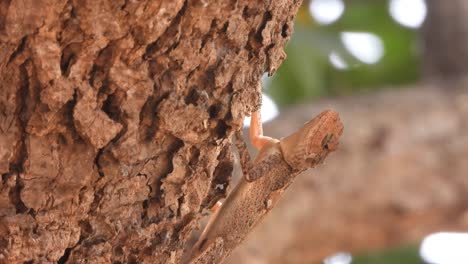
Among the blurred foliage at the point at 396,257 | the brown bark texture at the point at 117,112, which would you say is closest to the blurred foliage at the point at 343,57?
the blurred foliage at the point at 396,257

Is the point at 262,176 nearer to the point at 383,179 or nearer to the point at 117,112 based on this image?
the point at 117,112

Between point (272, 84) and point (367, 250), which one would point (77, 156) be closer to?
point (367, 250)

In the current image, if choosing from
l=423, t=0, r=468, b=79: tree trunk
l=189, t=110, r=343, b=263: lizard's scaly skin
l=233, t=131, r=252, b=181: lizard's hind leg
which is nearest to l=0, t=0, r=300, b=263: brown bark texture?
l=189, t=110, r=343, b=263: lizard's scaly skin

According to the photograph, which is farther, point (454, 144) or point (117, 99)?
point (454, 144)

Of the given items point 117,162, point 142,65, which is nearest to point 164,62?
point 142,65

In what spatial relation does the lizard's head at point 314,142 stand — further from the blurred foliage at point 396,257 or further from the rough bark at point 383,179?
the blurred foliage at point 396,257

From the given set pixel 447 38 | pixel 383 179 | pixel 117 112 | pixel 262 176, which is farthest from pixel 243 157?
pixel 447 38
